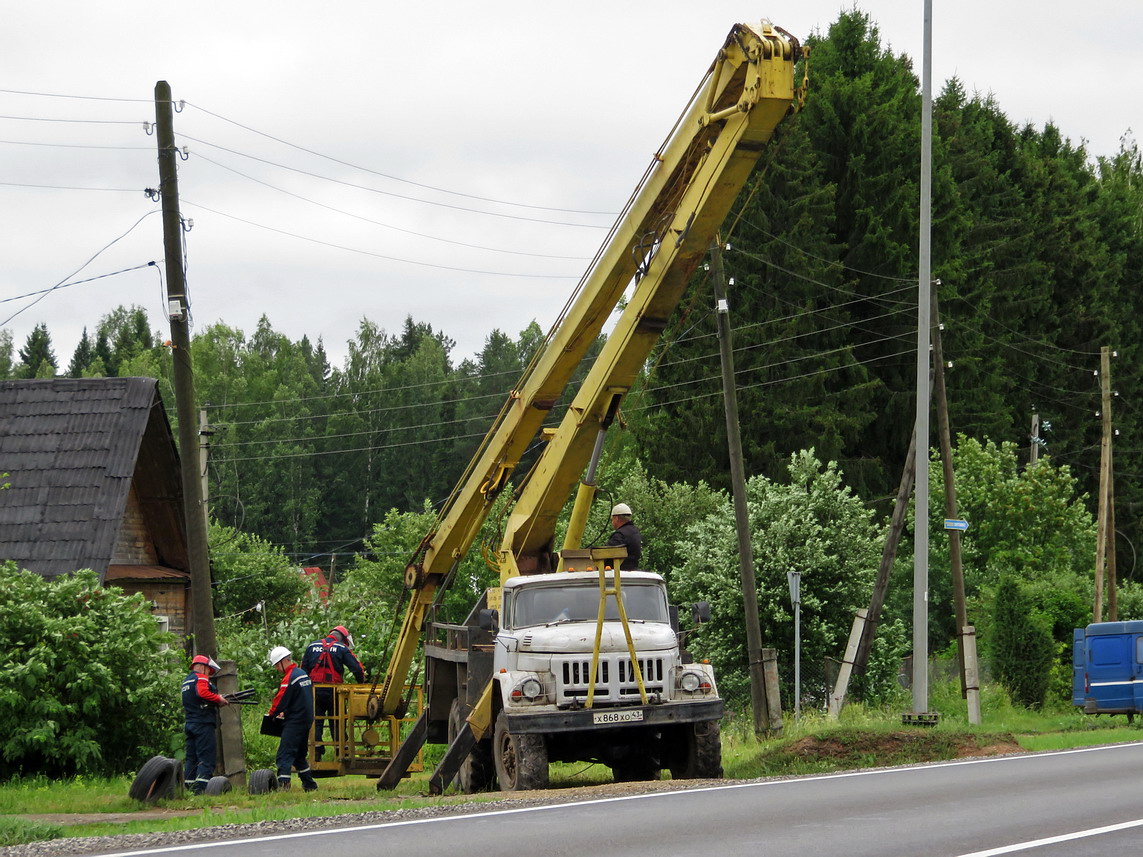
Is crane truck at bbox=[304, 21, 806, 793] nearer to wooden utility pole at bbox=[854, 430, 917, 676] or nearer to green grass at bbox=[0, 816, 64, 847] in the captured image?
green grass at bbox=[0, 816, 64, 847]

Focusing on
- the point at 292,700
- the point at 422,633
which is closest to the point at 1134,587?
the point at 422,633

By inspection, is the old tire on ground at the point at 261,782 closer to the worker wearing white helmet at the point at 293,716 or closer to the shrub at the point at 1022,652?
the worker wearing white helmet at the point at 293,716

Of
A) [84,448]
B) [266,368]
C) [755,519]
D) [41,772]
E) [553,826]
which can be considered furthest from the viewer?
[266,368]

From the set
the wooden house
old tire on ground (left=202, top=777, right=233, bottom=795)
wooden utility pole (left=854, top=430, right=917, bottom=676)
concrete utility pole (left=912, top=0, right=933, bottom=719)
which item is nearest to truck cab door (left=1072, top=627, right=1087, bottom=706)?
wooden utility pole (left=854, top=430, right=917, bottom=676)

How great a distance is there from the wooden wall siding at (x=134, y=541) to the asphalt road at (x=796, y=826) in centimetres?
1806

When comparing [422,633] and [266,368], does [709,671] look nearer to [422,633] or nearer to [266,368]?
[422,633]

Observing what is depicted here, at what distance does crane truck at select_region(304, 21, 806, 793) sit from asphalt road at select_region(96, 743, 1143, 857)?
2.01 metres

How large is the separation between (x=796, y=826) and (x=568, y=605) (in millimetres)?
6121

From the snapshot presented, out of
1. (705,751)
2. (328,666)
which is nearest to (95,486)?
(328,666)

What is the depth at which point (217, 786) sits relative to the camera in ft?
53.8

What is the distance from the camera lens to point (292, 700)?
58.3 feet

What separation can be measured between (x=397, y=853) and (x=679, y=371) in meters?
40.7

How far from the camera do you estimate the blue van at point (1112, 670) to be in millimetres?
30562

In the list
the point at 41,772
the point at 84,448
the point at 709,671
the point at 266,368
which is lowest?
the point at 41,772
